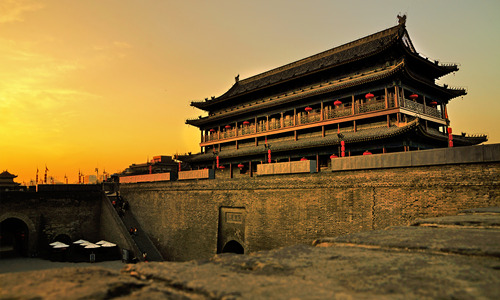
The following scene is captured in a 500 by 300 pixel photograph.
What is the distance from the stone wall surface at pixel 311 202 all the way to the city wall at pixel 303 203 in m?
0.03

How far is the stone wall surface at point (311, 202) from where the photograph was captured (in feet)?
35.8

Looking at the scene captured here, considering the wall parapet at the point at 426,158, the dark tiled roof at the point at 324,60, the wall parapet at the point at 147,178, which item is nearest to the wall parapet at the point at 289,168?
the wall parapet at the point at 426,158

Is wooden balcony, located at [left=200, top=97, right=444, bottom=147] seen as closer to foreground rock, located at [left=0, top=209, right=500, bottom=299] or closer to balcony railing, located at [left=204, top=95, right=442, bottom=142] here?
balcony railing, located at [left=204, top=95, right=442, bottom=142]

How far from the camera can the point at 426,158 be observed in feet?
38.1

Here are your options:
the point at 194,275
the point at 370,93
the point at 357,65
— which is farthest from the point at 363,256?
the point at 357,65

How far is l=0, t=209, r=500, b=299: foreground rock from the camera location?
1982mm

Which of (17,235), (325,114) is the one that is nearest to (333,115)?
(325,114)

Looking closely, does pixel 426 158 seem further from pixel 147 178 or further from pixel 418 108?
pixel 147 178

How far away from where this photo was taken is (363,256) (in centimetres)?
315

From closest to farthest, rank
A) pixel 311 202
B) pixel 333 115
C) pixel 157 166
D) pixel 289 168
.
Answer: pixel 311 202 → pixel 289 168 → pixel 333 115 → pixel 157 166

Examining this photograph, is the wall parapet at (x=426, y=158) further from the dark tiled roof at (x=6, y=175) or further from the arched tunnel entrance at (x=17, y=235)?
the dark tiled roof at (x=6, y=175)

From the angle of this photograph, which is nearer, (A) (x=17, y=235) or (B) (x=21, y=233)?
(B) (x=21, y=233)

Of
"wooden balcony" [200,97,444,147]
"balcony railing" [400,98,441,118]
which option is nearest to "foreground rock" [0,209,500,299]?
"wooden balcony" [200,97,444,147]

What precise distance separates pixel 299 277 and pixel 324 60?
80.2 feet
